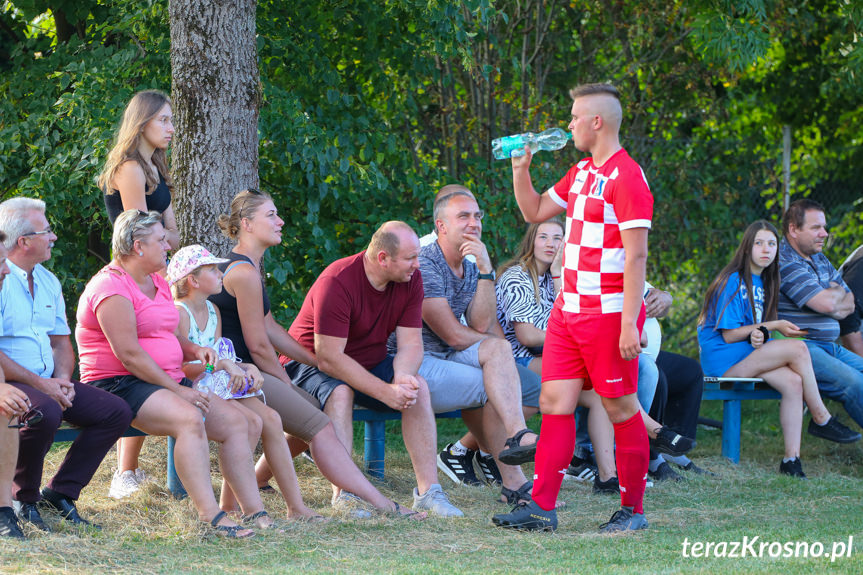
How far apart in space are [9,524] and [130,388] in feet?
2.25

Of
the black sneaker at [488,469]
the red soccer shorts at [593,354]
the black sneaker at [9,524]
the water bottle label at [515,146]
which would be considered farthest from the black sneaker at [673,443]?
the black sneaker at [9,524]

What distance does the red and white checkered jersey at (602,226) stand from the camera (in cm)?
388

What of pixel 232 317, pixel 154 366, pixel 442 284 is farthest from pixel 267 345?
pixel 442 284

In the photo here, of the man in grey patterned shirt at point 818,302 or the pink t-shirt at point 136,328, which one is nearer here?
the pink t-shirt at point 136,328

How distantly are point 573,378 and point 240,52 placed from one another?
2703mm

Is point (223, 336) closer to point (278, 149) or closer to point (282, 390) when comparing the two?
point (282, 390)

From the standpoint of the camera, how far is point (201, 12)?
5.47 metres

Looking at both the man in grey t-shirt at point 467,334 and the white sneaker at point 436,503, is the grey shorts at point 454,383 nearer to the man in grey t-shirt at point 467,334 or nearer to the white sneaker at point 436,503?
the man in grey t-shirt at point 467,334

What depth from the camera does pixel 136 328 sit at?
4.14 m

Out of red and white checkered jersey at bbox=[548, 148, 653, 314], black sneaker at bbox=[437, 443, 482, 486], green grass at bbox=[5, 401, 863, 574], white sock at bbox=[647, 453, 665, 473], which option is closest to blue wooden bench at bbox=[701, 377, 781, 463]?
green grass at bbox=[5, 401, 863, 574]

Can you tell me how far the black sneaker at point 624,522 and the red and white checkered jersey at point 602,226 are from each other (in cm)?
88

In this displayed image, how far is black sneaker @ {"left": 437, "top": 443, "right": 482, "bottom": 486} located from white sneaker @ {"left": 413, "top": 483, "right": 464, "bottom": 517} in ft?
2.37

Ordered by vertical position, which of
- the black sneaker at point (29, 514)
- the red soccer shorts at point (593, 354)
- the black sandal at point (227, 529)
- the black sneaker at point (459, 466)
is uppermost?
the red soccer shorts at point (593, 354)

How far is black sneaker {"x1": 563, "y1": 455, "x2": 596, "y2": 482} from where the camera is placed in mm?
5438
